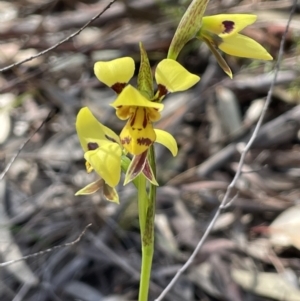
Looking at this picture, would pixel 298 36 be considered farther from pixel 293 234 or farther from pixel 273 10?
pixel 293 234

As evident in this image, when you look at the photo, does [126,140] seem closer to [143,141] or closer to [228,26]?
[143,141]

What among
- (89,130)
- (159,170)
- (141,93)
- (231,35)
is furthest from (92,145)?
(159,170)

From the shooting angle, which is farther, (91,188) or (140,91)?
(91,188)

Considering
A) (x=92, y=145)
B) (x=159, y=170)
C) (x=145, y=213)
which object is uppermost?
(x=92, y=145)

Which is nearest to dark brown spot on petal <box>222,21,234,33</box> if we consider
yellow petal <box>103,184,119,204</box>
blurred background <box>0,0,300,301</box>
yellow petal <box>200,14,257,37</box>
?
yellow petal <box>200,14,257,37</box>

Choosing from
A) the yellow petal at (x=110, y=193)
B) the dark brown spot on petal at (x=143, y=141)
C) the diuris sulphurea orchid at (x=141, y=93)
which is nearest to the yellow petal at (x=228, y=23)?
the diuris sulphurea orchid at (x=141, y=93)

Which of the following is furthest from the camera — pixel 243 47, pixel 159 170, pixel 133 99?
pixel 159 170

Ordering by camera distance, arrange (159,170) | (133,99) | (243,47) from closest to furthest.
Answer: (133,99)
(243,47)
(159,170)

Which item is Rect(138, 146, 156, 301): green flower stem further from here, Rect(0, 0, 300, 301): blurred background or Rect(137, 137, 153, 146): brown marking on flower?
Rect(0, 0, 300, 301): blurred background

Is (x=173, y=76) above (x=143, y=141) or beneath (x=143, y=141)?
above
